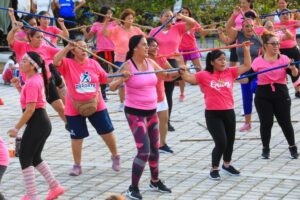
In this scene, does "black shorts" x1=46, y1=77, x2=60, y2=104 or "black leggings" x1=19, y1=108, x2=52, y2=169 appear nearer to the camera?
"black leggings" x1=19, y1=108, x2=52, y2=169

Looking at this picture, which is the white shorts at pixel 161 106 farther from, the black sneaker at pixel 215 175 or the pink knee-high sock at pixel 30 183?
the pink knee-high sock at pixel 30 183

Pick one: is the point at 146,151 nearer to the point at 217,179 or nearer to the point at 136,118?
the point at 136,118

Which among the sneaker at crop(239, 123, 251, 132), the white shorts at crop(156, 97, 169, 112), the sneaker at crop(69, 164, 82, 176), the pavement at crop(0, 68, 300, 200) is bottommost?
the sneaker at crop(239, 123, 251, 132)

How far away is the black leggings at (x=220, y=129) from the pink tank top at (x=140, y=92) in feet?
2.81

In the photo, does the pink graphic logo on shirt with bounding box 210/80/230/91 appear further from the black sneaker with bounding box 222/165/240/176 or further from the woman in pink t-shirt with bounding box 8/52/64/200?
the woman in pink t-shirt with bounding box 8/52/64/200

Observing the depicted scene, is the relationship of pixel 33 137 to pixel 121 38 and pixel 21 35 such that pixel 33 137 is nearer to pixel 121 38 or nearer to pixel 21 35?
pixel 21 35

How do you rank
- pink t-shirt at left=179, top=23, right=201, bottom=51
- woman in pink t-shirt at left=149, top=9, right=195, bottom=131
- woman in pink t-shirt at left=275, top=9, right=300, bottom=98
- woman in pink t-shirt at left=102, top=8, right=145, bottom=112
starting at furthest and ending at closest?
pink t-shirt at left=179, top=23, right=201, bottom=51 < woman in pink t-shirt at left=275, top=9, right=300, bottom=98 < woman in pink t-shirt at left=102, top=8, right=145, bottom=112 < woman in pink t-shirt at left=149, top=9, right=195, bottom=131

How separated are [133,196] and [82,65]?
184 cm

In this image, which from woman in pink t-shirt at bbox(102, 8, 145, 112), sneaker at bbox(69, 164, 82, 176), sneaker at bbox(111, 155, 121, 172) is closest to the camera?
sneaker at bbox(69, 164, 82, 176)

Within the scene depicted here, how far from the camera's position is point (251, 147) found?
37.4 ft

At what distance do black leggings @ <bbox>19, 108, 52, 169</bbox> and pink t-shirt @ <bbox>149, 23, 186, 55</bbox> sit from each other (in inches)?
172

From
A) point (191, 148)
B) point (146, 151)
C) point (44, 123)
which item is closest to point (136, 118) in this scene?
point (146, 151)

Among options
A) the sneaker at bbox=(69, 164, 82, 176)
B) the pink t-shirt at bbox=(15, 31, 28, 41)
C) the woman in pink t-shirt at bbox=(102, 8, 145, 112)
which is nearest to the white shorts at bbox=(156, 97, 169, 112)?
the sneaker at bbox=(69, 164, 82, 176)

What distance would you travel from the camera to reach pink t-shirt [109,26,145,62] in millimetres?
14336
